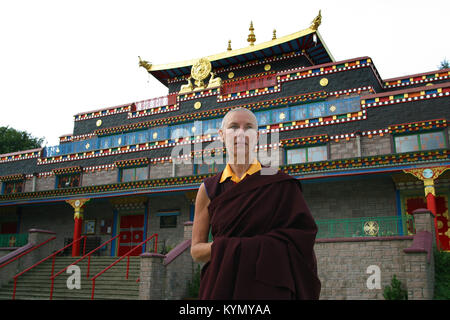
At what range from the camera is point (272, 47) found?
2742cm

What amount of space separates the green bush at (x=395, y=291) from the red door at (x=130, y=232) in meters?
13.7

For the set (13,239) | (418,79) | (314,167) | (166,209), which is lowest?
(13,239)

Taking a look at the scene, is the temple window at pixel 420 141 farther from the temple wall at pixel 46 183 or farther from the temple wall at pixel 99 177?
the temple wall at pixel 46 183

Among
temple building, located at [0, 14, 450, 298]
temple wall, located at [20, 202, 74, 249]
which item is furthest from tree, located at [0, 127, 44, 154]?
temple wall, located at [20, 202, 74, 249]

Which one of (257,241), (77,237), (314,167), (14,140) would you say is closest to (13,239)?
(77,237)

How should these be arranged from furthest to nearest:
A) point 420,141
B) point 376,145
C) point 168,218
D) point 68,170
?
point 68,170
point 168,218
point 376,145
point 420,141

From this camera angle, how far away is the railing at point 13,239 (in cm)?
2136

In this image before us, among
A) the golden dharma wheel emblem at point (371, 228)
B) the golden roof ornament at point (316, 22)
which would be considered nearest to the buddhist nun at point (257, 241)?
the golden dharma wheel emblem at point (371, 228)

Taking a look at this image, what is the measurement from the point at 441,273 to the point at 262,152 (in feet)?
34.5

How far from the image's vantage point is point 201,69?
2920 cm

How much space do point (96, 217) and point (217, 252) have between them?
912 inches

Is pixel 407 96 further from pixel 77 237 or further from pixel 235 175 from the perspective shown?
pixel 235 175

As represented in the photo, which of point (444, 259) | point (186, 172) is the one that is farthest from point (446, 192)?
point (186, 172)
